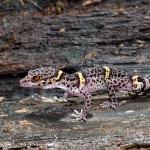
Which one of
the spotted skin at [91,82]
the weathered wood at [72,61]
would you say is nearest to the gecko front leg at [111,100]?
the spotted skin at [91,82]

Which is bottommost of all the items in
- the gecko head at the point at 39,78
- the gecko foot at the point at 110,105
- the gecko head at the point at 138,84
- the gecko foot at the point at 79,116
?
the gecko foot at the point at 110,105

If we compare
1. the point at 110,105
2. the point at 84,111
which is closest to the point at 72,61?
the point at 110,105

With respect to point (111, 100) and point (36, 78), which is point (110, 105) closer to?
point (111, 100)

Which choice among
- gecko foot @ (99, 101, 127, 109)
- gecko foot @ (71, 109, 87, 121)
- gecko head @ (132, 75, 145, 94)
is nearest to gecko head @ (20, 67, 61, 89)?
gecko foot @ (71, 109, 87, 121)

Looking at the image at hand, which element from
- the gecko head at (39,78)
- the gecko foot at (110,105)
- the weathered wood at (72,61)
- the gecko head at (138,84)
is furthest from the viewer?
the gecko head at (138,84)

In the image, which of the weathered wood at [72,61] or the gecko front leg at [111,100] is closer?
the weathered wood at [72,61]

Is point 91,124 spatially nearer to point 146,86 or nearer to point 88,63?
point 146,86

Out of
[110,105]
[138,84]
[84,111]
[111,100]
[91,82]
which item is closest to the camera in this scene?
[84,111]

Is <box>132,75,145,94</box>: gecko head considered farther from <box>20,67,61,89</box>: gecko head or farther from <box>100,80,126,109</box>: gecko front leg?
<box>20,67,61,89</box>: gecko head

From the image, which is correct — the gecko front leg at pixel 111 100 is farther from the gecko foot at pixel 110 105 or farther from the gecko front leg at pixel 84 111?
the gecko front leg at pixel 84 111
